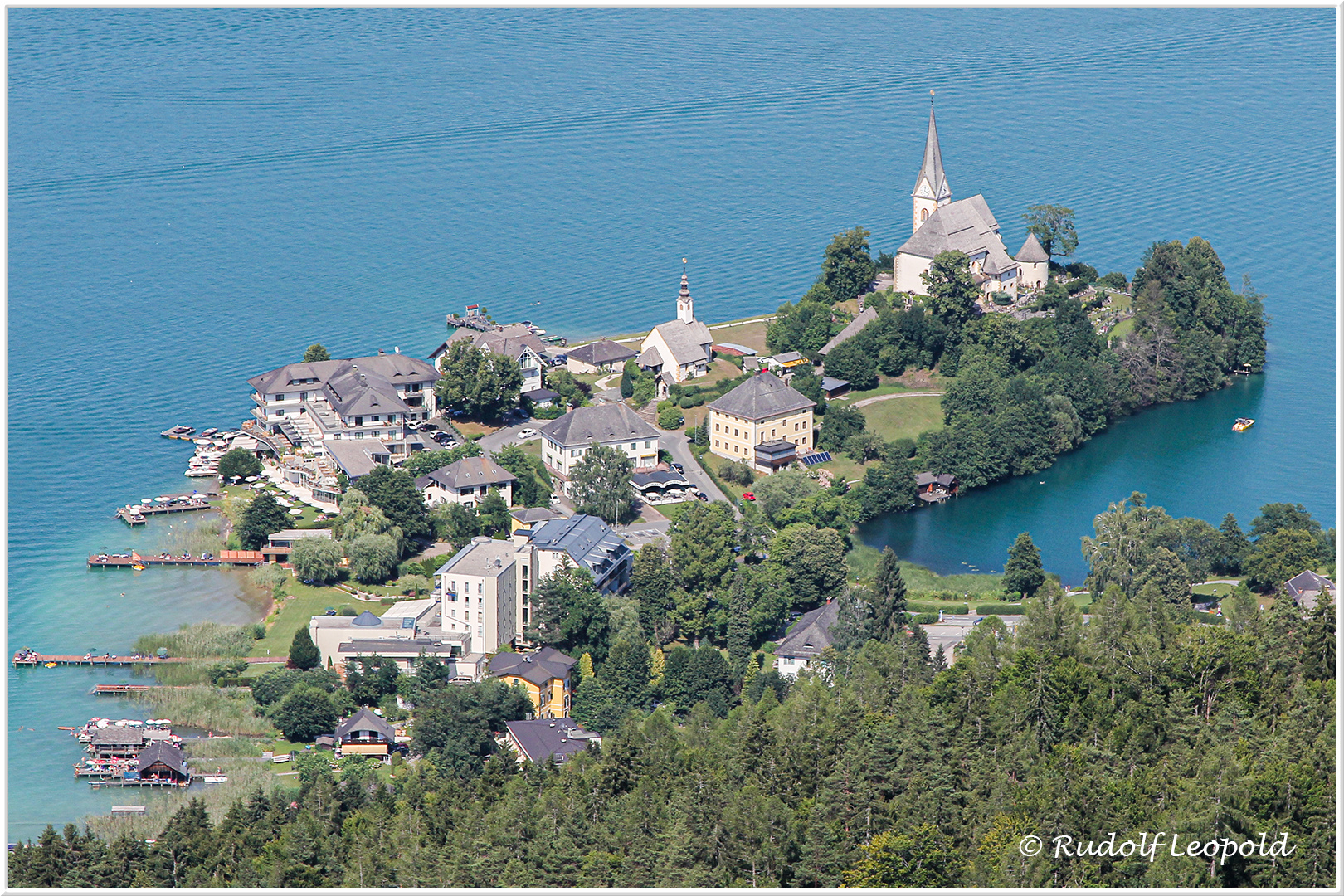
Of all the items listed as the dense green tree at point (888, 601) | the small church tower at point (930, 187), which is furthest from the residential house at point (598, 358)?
the dense green tree at point (888, 601)

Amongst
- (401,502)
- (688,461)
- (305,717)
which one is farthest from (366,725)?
(688,461)

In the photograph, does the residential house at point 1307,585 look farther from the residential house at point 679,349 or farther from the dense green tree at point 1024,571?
the residential house at point 679,349

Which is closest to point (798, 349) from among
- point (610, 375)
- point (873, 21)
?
point (610, 375)

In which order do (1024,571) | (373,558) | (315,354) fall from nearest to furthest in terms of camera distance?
(373,558), (1024,571), (315,354)

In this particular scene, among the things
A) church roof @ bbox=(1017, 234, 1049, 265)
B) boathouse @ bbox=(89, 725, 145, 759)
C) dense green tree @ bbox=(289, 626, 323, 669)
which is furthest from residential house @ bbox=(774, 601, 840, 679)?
church roof @ bbox=(1017, 234, 1049, 265)

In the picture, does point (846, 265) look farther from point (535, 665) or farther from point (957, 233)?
point (535, 665)

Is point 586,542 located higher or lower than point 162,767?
higher

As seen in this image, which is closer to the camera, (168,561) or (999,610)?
(999,610)
